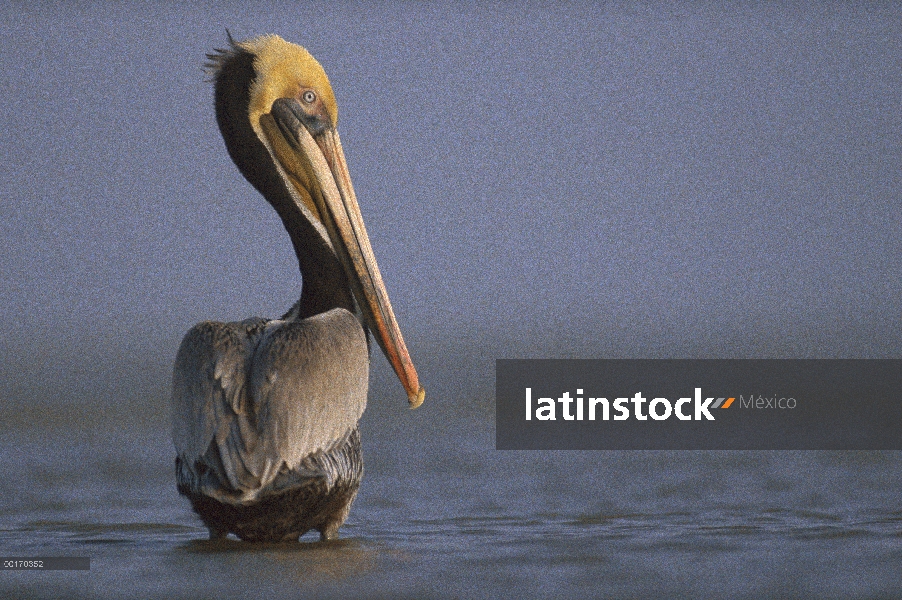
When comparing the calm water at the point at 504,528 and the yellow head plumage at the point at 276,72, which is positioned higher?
the yellow head plumage at the point at 276,72

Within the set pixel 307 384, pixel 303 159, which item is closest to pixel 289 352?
pixel 307 384

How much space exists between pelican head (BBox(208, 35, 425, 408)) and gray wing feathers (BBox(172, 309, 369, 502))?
767 millimetres

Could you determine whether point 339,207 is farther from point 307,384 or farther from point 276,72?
point 307,384

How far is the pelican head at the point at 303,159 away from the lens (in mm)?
7113

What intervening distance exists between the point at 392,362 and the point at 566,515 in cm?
134

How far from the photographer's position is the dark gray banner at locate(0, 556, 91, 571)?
6.14 meters

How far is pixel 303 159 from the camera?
7262mm

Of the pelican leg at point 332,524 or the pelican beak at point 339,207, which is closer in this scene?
the pelican leg at point 332,524

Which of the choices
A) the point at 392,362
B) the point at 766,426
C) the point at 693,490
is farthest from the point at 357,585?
the point at 766,426

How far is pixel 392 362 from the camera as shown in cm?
713

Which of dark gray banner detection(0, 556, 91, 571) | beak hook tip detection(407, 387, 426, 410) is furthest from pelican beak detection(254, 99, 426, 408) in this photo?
dark gray banner detection(0, 556, 91, 571)

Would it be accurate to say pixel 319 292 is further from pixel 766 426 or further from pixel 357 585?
pixel 766 426

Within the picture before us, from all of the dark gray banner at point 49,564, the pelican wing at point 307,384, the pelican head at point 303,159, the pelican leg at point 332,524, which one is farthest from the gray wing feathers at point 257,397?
the pelican head at point 303,159

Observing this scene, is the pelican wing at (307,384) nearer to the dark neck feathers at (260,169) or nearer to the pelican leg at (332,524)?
the pelican leg at (332,524)
